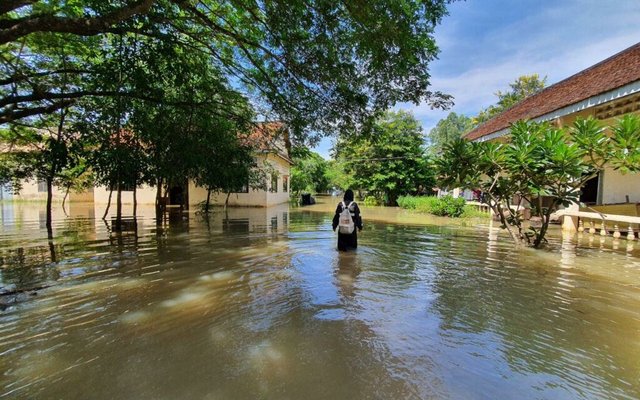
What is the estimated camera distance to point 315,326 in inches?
161

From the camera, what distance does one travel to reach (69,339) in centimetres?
363

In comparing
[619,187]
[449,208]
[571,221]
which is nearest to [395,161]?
[449,208]

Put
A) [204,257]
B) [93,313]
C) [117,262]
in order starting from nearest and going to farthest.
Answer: [93,313], [117,262], [204,257]

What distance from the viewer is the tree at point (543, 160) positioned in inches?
296

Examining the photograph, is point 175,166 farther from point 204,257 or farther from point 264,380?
point 264,380

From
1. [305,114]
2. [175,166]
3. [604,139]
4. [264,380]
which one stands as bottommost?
[264,380]

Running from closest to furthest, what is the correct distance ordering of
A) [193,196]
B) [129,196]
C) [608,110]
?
[608,110], [193,196], [129,196]

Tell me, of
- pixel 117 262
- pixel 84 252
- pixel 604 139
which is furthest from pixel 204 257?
pixel 604 139

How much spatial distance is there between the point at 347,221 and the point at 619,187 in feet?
37.2

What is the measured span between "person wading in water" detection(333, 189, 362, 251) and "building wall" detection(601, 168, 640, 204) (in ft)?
33.3

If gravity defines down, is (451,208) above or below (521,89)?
below

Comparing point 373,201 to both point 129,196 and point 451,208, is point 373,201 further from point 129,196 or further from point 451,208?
point 129,196

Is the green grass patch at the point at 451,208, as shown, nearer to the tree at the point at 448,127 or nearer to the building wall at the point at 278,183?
the building wall at the point at 278,183

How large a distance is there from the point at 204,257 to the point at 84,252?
287cm
